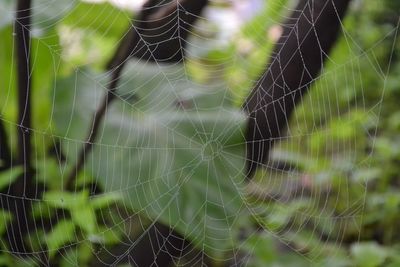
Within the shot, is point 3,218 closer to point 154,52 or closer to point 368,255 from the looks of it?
point 154,52

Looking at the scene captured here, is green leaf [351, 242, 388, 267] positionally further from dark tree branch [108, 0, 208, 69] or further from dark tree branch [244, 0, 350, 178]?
dark tree branch [108, 0, 208, 69]

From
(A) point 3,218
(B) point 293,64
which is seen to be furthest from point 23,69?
(B) point 293,64

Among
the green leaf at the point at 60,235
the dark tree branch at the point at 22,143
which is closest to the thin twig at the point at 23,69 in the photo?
the dark tree branch at the point at 22,143

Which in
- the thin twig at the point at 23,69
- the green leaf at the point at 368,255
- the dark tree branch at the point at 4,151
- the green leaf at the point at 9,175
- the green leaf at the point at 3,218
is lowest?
the green leaf at the point at 368,255

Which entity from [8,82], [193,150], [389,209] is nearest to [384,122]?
[389,209]

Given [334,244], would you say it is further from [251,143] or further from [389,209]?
[251,143]

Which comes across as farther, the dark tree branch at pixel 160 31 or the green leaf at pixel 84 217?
the dark tree branch at pixel 160 31

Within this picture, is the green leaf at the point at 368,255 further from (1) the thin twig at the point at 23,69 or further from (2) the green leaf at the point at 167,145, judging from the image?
(1) the thin twig at the point at 23,69
